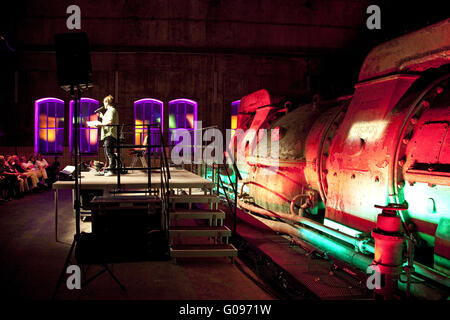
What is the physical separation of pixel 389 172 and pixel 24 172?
12759 millimetres

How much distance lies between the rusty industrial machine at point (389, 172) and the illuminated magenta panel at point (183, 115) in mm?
12628

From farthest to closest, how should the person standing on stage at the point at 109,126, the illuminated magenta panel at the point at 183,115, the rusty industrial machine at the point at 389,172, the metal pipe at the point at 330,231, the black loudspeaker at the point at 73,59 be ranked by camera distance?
the illuminated magenta panel at the point at 183,115
the person standing on stage at the point at 109,126
the black loudspeaker at the point at 73,59
the metal pipe at the point at 330,231
the rusty industrial machine at the point at 389,172

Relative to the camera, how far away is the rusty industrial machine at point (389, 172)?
356cm

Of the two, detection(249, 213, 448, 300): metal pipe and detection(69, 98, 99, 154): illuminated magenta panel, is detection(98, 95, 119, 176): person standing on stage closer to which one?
detection(249, 213, 448, 300): metal pipe

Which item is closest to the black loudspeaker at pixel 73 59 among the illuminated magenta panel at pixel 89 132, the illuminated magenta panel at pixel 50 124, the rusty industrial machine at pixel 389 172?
the rusty industrial machine at pixel 389 172

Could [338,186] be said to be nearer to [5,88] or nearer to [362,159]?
[362,159]

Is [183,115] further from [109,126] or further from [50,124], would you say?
[109,126]

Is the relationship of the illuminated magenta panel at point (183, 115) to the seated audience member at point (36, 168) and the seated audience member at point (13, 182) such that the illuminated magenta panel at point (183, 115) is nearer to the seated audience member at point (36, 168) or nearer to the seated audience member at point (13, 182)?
the seated audience member at point (36, 168)

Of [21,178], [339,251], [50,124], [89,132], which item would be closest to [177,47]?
[89,132]

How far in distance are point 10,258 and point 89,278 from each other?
1.77 metres

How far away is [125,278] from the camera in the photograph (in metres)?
4.73

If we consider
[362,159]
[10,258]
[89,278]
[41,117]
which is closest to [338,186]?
[362,159]

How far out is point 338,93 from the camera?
19.7 m

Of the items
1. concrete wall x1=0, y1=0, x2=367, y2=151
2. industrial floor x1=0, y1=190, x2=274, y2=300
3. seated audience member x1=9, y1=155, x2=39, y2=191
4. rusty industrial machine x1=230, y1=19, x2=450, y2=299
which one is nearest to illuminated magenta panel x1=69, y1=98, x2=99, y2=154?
concrete wall x1=0, y1=0, x2=367, y2=151
